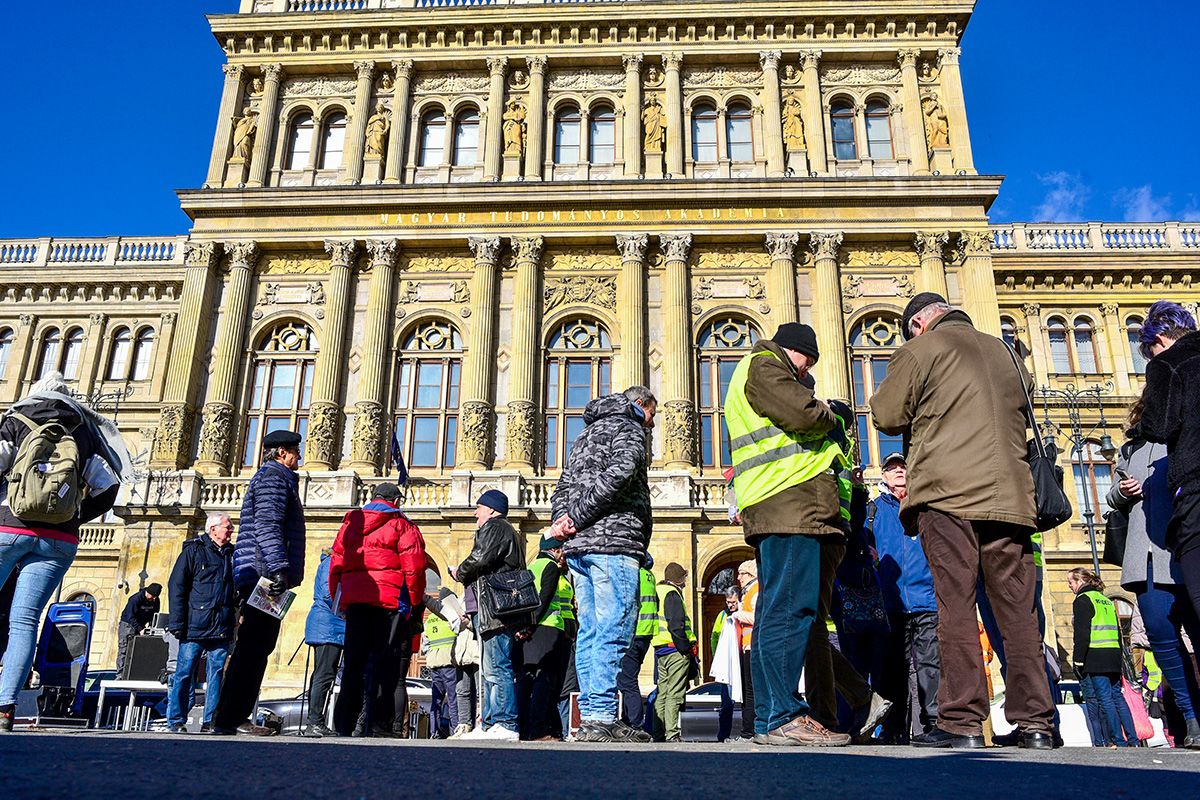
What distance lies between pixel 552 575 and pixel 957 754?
A: 4.52m

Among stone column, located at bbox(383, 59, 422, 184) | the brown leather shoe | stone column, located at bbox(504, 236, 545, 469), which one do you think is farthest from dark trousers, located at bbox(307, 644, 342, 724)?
stone column, located at bbox(383, 59, 422, 184)

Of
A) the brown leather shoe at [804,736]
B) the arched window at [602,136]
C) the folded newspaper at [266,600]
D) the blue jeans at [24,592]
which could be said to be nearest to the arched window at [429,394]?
the arched window at [602,136]

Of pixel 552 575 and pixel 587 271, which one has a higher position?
pixel 587 271

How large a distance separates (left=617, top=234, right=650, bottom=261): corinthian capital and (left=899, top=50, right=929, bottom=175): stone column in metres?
7.05

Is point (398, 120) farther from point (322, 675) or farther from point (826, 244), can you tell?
point (322, 675)

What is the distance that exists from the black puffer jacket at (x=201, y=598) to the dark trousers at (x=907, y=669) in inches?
213

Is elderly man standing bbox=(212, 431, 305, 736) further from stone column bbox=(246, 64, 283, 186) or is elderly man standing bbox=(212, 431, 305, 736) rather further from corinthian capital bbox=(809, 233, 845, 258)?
stone column bbox=(246, 64, 283, 186)

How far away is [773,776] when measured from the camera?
271 centimetres

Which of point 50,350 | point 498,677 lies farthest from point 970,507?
point 50,350

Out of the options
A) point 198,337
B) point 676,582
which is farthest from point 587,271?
point 676,582

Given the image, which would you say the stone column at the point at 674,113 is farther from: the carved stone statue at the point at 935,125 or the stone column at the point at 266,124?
the stone column at the point at 266,124

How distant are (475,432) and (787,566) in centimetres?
1711

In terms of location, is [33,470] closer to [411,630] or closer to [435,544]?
[411,630]

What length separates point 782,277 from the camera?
74.4 ft
